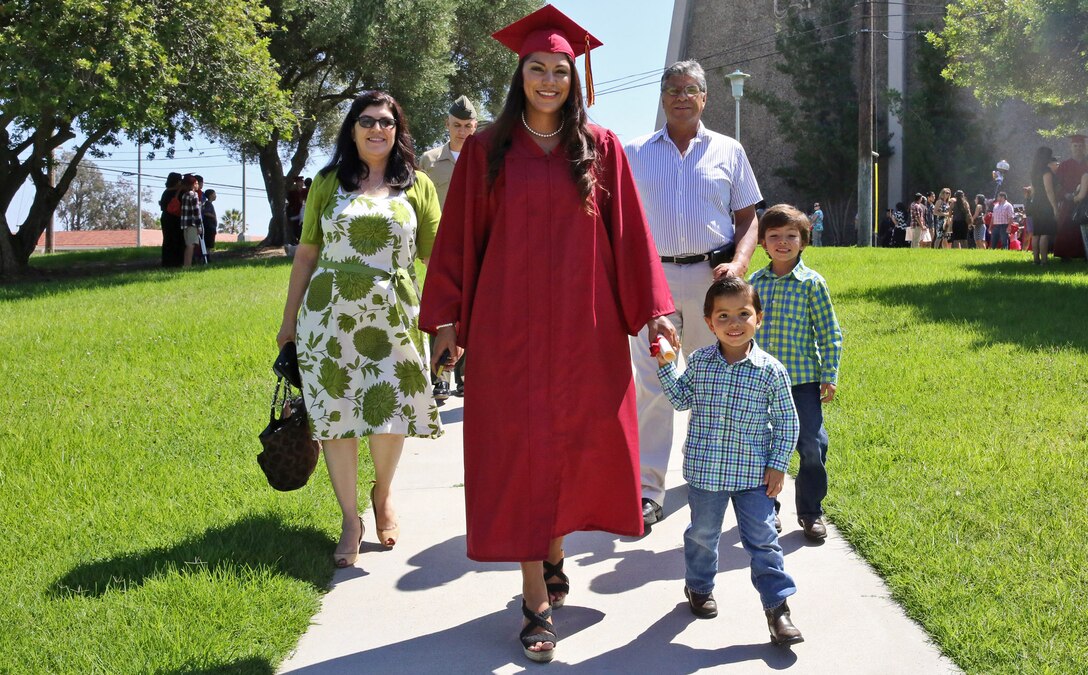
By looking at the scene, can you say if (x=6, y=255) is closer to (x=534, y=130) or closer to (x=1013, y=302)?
(x=1013, y=302)

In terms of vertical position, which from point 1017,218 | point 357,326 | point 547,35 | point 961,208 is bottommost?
point 357,326

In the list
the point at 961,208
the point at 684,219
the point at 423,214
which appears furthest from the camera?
the point at 961,208

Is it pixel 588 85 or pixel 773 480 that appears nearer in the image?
pixel 773 480

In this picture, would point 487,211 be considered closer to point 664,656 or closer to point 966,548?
point 664,656

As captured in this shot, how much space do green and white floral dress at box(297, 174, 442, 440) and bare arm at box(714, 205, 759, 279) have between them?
155 centimetres

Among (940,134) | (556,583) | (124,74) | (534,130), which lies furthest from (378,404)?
(940,134)

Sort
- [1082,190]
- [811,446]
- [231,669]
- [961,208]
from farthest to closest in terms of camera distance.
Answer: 1. [961,208]
2. [1082,190]
3. [811,446]
4. [231,669]

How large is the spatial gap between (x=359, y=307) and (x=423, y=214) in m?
0.60

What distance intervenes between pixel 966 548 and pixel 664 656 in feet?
5.54

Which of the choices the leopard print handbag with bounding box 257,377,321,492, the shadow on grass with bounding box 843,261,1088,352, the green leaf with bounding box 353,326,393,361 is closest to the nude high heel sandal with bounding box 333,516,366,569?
the leopard print handbag with bounding box 257,377,321,492

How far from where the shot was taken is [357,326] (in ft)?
16.3

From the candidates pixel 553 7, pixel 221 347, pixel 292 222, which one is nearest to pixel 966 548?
pixel 553 7

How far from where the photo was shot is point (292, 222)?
79.7 feet

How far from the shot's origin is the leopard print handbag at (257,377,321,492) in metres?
4.93
